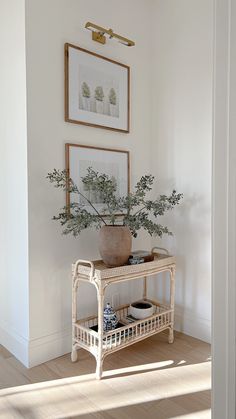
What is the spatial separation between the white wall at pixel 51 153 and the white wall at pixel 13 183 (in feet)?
0.19

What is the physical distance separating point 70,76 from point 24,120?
474 mm

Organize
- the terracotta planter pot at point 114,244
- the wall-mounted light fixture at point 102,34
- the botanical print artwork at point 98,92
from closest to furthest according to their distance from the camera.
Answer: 1. the terracotta planter pot at point 114,244
2. the wall-mounted light fixture at point 102,34
3. the botanical print artwork at point 98,92

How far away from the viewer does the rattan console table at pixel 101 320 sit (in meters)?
1.82

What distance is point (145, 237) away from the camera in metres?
2.70

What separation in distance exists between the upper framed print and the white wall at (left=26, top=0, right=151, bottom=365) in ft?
0.17

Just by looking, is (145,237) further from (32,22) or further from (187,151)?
(32,22)

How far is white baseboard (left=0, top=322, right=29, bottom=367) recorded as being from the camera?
6.48ft

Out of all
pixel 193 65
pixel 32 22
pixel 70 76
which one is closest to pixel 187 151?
pixel 193 65

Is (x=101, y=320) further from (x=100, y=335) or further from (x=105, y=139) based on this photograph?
(x=105, y=139)

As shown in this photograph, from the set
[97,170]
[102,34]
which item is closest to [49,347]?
[97,170]

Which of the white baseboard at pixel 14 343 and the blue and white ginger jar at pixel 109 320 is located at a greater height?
the blue and white ginger jar at pixel 109 320

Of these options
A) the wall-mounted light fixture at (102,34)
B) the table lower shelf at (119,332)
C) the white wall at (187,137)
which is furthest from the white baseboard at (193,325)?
the wall-mounted light fixture at (102,34)

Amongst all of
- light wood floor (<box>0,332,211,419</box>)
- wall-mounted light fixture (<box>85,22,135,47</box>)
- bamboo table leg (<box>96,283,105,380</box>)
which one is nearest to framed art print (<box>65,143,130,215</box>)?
bamboo table leg (<box>96,283,105,380</box>)

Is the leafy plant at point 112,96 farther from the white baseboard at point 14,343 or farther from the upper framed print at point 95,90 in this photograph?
the white baseboard at point 14,343
